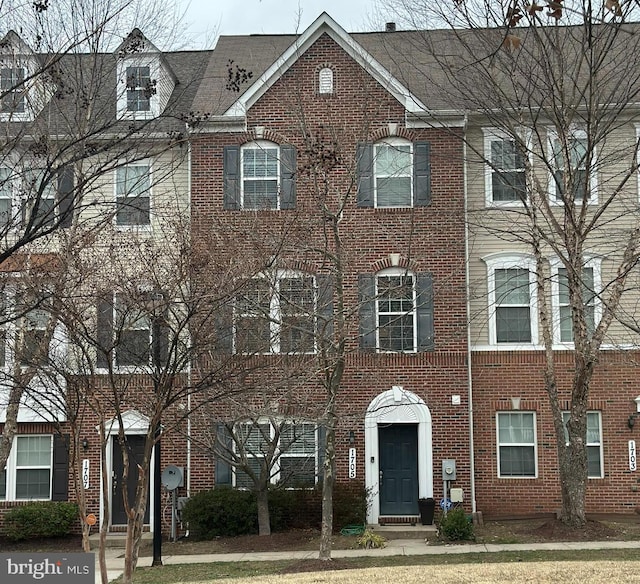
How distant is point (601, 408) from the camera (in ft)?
64.2

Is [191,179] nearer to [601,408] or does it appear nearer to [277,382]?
[277,382]

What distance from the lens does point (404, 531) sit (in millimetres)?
18094

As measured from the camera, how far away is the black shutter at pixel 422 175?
19.3 metres

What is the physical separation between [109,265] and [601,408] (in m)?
10.8

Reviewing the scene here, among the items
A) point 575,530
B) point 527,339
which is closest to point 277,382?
point 575,530

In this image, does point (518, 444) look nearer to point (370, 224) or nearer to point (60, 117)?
point (370, 224)

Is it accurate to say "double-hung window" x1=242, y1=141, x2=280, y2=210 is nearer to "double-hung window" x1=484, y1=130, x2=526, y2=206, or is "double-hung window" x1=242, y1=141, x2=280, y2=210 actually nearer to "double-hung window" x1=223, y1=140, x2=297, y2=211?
"double-hung window" x1=223, y1=140, x2=297, y2=211

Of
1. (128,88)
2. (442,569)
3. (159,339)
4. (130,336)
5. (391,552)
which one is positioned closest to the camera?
(128,88)

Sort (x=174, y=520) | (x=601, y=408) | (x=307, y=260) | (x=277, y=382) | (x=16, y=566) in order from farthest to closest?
1. (x=601, y=408)
2. (x=174, y=520)
3. (x=307, y=260)
4. (x=277, y=382)
5. (x=16, y=566)

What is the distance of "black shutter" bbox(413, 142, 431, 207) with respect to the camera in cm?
1933

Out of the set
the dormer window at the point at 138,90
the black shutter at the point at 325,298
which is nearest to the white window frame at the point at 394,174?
the black shutter at the point at 325,298

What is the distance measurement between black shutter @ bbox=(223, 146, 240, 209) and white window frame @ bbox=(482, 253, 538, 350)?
5576 millimetres

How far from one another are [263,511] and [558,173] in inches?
333

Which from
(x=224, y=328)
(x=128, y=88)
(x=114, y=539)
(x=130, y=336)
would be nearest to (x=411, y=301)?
(x=130, y=336)
